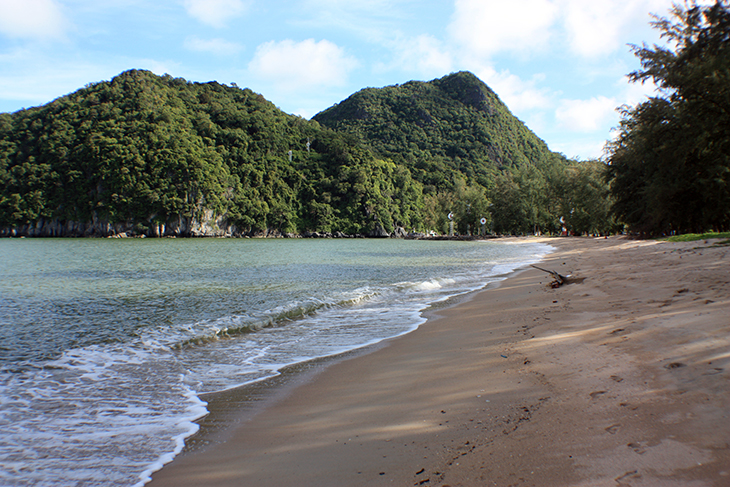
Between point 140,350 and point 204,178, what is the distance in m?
124

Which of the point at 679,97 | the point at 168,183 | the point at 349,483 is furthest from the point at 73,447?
the point at 168,183

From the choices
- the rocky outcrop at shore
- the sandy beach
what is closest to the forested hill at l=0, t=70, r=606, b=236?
the rocky outcrop at shore

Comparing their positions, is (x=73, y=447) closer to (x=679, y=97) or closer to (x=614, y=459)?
(x=614, y=459)

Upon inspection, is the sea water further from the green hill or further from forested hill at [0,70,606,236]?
the green hill

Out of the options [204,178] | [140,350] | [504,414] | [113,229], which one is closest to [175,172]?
[204,178]

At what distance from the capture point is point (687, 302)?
19.3 ft

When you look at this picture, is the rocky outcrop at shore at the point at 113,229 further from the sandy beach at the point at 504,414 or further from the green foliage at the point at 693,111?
the sandy beach at the point at 504,414

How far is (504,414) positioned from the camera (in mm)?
3152

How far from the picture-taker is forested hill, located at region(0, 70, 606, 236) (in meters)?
110

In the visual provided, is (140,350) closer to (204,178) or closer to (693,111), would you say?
(693,111)

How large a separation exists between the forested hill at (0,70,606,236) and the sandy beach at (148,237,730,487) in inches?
2955

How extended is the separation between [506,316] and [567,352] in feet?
10.4

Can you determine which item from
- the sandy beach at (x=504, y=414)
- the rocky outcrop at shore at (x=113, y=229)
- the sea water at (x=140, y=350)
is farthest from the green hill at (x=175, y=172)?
the sandy beach at (x=504, y=414)

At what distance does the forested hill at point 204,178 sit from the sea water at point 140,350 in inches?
2819
